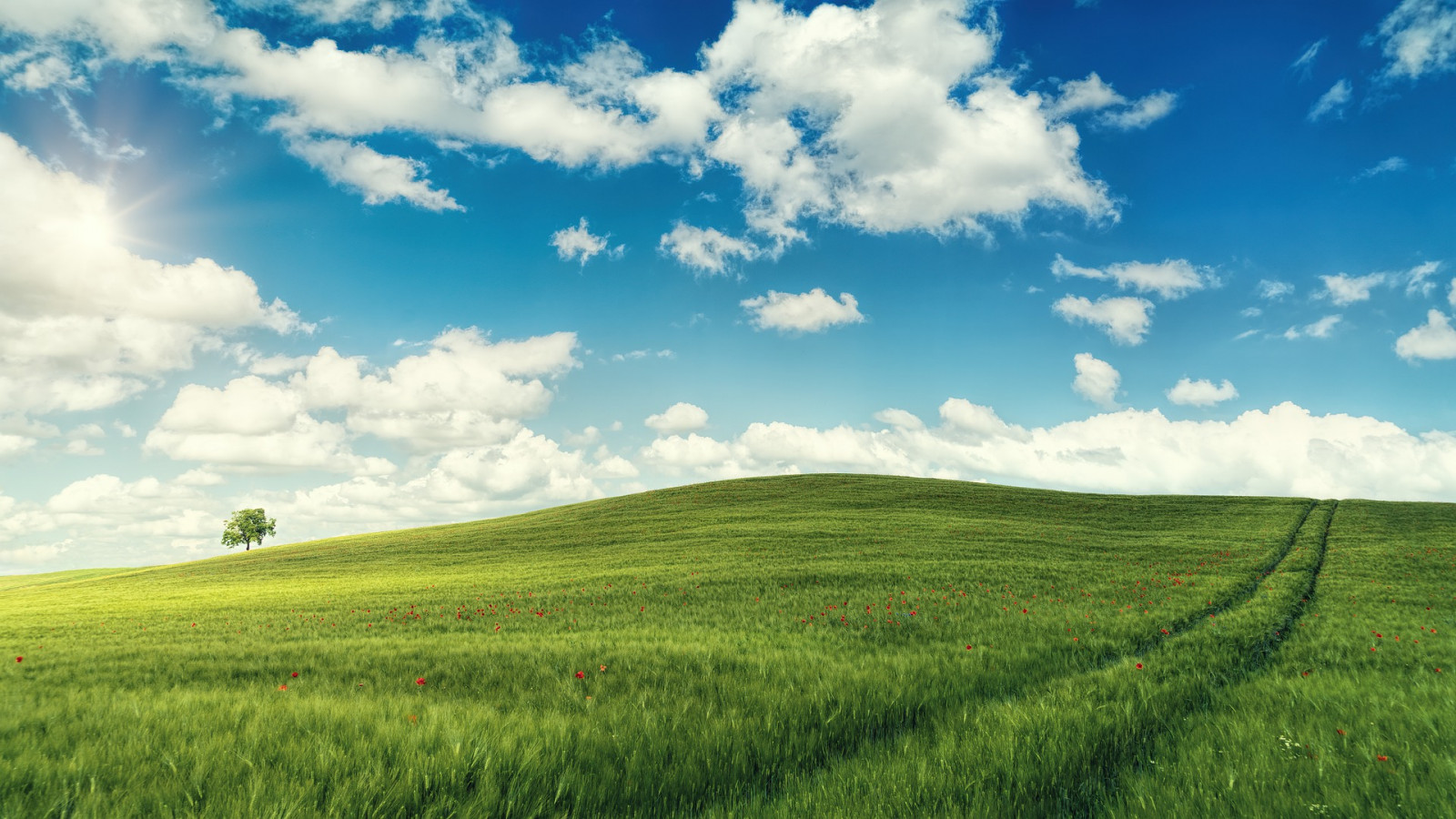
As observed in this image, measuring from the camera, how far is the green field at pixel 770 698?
4.21 m

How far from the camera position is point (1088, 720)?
598 cm

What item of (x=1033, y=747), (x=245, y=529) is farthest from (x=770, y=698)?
(x=245, y=529)

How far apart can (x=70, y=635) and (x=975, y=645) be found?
967 inches

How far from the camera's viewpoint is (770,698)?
6.82m

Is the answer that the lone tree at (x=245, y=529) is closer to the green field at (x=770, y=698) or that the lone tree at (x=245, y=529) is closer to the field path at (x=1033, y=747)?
the green field at (x=770, y=698)

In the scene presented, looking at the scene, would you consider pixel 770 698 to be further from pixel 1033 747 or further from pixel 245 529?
pixel 245 529

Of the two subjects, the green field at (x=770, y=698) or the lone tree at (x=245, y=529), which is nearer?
the green field at (x=770, y=698)

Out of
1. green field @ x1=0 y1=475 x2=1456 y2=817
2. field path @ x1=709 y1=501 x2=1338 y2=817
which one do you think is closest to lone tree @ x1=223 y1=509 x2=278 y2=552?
green field @ x1=0 y1=475 x2=1456 y2=817

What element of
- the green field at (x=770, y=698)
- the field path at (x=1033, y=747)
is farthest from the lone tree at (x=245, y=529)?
the field path at (x=1033, y=747)

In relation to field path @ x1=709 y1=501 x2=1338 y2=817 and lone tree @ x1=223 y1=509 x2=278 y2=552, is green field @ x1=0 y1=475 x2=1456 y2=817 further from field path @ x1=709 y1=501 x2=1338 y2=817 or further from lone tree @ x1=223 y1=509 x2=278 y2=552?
lone tree @ x1=223 y1=509 x2=278 y2=552

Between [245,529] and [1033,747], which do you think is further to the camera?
[245,529]

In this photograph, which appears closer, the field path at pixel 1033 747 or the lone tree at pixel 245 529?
the field path at pixel 1033 747

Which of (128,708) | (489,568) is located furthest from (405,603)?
(128,708)

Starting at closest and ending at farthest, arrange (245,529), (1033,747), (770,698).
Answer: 1. (1033,747)
2. (770,698)
3. (245,529)
